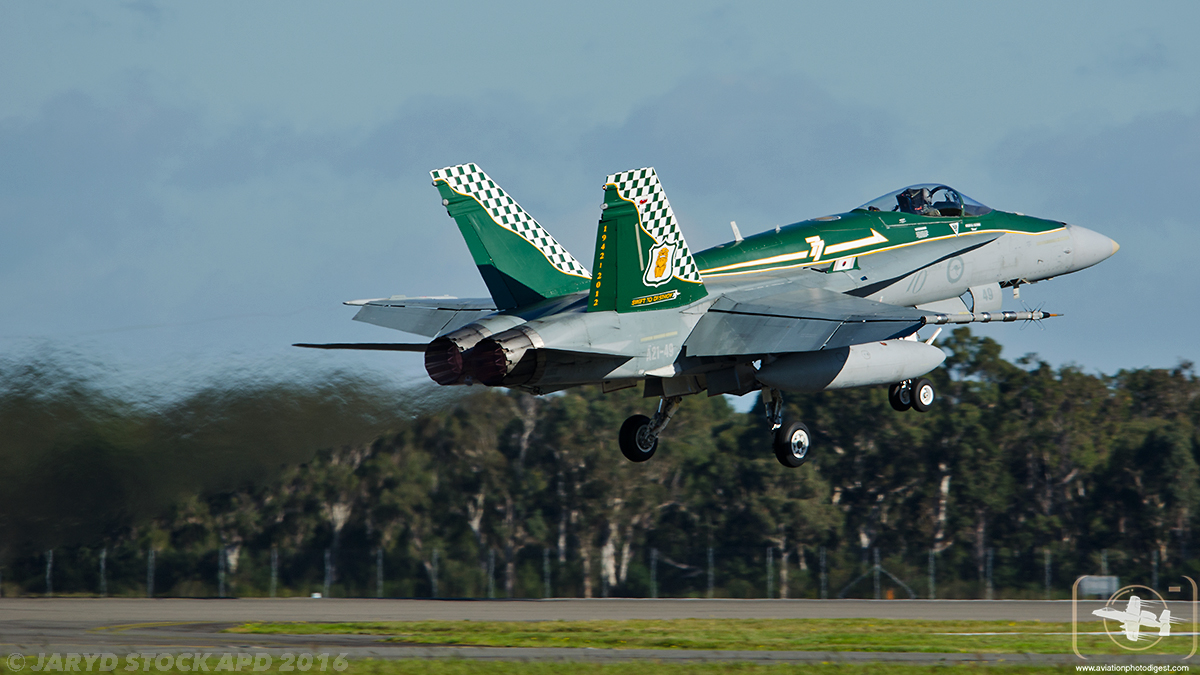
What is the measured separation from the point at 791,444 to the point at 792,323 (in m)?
2.97

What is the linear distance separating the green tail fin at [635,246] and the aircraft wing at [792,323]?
108cm

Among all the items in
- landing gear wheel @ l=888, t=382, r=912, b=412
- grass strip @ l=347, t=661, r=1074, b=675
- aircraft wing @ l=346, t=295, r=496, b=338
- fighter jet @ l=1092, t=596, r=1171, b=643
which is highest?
aircraft wing @ l=346, t=295, r=496, b=338

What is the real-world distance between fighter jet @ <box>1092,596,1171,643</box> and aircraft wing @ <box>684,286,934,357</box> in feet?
21.5

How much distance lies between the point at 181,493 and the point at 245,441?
1709 mm

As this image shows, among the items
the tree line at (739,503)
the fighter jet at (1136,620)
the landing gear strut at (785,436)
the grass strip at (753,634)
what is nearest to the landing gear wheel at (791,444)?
the landing gear strut at (785,436)

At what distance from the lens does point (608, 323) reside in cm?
1877

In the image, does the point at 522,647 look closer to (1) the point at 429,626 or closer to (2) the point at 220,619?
(1) the point at 429,626

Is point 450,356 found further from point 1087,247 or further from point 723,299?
point 1087,247

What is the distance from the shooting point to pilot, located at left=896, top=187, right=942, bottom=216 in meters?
23.9

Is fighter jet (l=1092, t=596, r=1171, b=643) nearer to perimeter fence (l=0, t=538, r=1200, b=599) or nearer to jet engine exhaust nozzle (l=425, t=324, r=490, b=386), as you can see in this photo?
jet engine exhaust nozzle (l=425, t=324, r=490, b=386)

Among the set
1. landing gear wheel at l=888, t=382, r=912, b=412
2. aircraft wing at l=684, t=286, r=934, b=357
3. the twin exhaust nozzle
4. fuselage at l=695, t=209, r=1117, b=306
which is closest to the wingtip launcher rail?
aircraft wing at l=684, t=286, r=934, b=357

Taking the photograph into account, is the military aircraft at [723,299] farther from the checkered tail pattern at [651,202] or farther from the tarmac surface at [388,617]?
the tarmac surface at [388,617]

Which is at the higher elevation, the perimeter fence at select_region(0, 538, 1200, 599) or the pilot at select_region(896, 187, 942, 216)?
the pilot at select_region(896, 187, 942, 216)

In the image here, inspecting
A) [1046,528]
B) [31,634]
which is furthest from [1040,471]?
→ [31,634]
